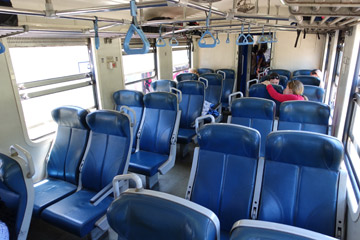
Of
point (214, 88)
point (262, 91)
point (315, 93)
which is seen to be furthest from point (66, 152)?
point (315, 93)

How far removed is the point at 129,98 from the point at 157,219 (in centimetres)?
313

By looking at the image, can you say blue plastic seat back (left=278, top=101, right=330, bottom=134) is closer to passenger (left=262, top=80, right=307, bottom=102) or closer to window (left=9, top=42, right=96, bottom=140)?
passenger (left=262, top=80, right=307, bottom=102)

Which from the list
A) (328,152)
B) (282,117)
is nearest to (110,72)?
(282,117)

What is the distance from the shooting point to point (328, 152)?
67.6 inches

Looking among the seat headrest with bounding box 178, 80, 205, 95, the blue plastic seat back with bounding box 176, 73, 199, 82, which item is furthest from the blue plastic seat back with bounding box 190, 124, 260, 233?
the blue plastic seat back with bounding box 176, 73, 199, 82

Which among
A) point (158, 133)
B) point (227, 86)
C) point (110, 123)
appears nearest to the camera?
point (110, 123)

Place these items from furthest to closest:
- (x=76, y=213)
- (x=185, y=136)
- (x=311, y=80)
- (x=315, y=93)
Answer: (x=311, y=80)
(x=315, y=93)
(x=185, y=136)
(x=76, y=213)

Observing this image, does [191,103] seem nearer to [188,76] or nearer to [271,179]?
[188,76]

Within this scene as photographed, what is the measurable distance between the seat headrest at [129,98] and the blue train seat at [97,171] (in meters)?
1.27

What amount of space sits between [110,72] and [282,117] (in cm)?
294

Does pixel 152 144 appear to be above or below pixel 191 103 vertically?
below

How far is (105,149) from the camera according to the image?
8.54 feet

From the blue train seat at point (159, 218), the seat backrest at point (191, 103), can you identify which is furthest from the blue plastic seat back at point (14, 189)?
the seat backrest at point (191, 103)

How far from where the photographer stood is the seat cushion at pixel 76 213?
207 cm
